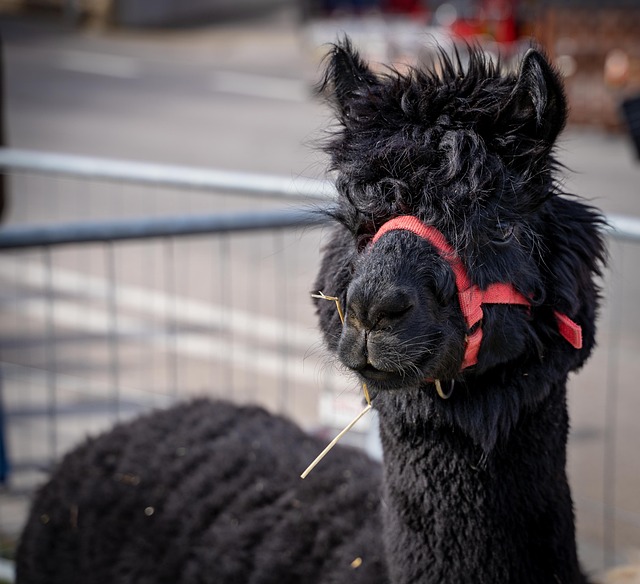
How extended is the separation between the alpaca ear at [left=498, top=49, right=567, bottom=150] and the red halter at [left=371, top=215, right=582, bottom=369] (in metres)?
0.32

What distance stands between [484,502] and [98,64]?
20.6 meters

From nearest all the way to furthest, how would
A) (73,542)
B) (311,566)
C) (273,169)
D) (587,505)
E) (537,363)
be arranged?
(537,363), (311,566), (73,542), (587,505), (273,169)

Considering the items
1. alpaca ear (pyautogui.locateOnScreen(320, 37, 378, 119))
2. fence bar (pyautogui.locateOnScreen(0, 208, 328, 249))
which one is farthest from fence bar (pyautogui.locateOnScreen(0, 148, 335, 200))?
alpaca ear (pyautogui.locateOnScreen(320, 37, 378, 119))

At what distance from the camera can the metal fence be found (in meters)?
4.41

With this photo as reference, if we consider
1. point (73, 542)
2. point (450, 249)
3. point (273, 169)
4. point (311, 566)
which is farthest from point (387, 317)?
point (273, 169)

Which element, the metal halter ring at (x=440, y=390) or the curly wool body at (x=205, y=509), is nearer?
the metal halter ring at (x=440, y=390)

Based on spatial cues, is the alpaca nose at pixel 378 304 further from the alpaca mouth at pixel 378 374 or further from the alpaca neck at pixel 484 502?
the alpaca neck at pixel 484 502

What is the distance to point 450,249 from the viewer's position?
2.15m

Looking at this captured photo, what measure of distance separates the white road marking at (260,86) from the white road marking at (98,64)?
76.2 inches

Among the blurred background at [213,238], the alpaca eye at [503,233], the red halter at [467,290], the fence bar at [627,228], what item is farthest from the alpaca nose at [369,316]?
the fence bar at [627,228]

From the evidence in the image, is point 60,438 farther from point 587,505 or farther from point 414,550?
point 414,550

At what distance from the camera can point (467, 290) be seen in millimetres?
2162

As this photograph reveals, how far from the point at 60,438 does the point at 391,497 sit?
3.84 meters

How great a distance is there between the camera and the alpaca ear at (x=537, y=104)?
7.06 feet
